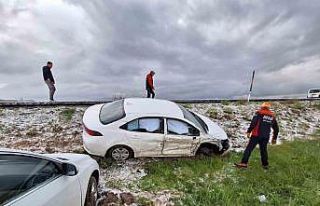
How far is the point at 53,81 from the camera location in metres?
13.8

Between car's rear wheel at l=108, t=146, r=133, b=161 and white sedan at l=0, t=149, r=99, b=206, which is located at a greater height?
white sedan at l=0, t=149, r=99, b=206

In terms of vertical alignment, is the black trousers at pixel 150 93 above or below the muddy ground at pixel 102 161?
above

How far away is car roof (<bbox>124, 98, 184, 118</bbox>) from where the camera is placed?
27.0ft

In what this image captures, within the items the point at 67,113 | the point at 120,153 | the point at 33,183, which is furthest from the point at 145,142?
the point at 67,113

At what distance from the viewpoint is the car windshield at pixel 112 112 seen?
789 cm

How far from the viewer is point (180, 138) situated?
26.9 ft

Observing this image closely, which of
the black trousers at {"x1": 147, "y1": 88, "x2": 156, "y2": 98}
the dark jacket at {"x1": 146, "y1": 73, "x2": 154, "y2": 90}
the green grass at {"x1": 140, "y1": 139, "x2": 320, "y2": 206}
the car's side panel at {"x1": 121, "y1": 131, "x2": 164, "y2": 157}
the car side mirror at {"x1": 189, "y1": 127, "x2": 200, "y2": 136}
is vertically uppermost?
the dark jacket at {"x1": 146, "y1": 73, "x2": 154, "y2": 90}

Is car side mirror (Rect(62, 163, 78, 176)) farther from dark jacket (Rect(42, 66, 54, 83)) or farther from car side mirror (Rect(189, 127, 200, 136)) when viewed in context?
dark jacket (Rect(42, 66, 54, 83))

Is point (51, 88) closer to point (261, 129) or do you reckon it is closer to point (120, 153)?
point (120, 153)

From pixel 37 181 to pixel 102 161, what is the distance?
4.57m

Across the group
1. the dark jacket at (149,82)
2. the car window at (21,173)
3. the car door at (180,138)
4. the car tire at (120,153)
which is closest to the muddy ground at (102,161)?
the car tire at (120,153)

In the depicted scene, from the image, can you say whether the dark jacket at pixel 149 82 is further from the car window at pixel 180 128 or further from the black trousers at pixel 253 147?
the black trousers at pixel 253 147

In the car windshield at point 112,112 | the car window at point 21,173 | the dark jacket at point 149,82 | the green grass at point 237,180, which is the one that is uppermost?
the dark jacket at point 149,82

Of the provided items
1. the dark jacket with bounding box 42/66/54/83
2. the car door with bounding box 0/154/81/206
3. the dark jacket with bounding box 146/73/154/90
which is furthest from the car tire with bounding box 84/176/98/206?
the dark jacket with bounding box 146/73/154/90
